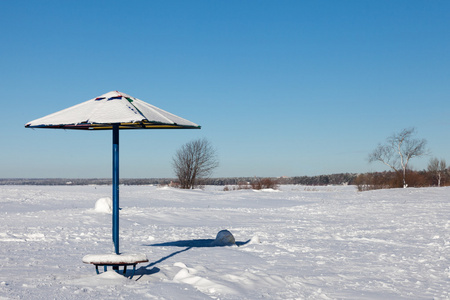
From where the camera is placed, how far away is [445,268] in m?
8.77

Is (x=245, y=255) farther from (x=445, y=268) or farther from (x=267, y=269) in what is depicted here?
(x=445, y=268)

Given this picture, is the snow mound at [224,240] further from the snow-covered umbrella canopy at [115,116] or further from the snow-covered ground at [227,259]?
the snow-covered umbrella canopy at [115,116]

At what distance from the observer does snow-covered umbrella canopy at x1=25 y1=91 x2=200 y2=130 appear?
630cm

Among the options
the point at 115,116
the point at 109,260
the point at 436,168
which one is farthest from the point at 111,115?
the point at 436,168

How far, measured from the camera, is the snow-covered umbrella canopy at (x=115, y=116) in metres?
6.32

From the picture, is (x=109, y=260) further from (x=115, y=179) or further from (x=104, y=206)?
(x=104, y=206)

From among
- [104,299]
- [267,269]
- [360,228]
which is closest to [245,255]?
[267,269]

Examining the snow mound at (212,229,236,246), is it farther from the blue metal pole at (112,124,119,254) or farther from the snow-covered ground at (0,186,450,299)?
the blue metal pole at (112,124,119,254)

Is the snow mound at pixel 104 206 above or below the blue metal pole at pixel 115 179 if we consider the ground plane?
below

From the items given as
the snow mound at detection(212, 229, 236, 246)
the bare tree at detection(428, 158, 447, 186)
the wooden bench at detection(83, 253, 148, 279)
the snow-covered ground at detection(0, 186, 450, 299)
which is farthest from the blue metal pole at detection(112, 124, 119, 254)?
Result: the bare tree at detection(428, 158, 447, 186)

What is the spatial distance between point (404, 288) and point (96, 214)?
1282 cm

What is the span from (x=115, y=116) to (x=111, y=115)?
0.09 meters

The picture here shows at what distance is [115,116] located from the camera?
21.0ft

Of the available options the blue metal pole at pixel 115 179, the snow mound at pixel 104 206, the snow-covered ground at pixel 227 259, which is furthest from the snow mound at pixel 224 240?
the snow mound at pixel 104 206
